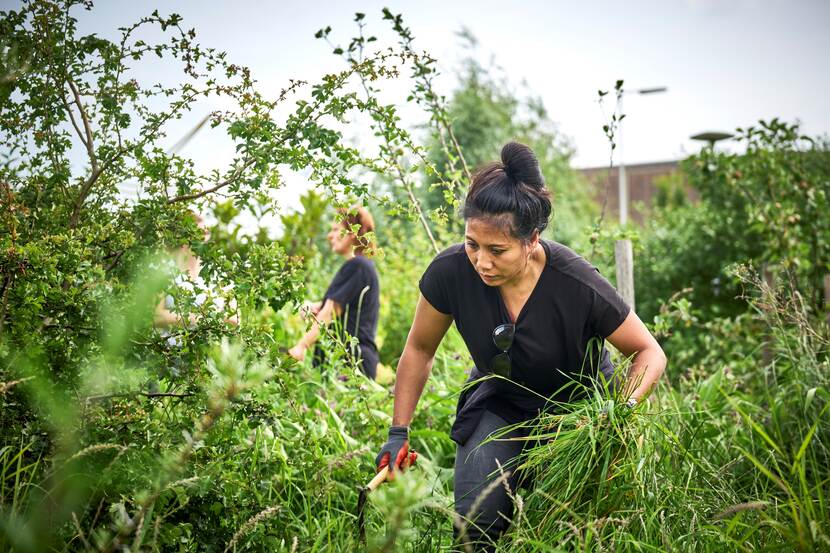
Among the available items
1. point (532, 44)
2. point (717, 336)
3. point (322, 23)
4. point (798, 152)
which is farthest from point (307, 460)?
point (532, 44)

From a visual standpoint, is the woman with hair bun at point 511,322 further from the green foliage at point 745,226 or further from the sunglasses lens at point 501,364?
the green foliage at point 745,226

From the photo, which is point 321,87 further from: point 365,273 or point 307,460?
point 365,273

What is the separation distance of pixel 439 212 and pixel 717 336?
3.88 metres

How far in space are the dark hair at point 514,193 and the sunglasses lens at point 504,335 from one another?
0.31 m

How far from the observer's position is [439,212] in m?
3.16

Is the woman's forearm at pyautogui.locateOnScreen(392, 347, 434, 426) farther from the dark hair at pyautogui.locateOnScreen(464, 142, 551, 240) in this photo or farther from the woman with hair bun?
the dark hair at pyautogui.locateOnScreen(464, 142, 551, 240)

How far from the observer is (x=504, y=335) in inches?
106

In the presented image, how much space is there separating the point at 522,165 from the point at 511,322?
1.79 feet

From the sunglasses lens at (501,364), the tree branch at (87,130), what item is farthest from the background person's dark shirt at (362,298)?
the tree branch at (87,130)

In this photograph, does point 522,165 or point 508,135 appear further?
point 508,135

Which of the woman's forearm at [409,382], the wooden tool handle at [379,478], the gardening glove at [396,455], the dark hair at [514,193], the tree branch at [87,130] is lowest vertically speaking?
the wooden tool handle at [379,478]

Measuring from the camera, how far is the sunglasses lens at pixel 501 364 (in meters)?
2.71

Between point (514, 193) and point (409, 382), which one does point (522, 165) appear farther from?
point (409, 382)

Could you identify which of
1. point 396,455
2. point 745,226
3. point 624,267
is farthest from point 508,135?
point 396,455
